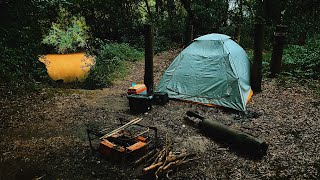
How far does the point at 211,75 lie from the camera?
8562 mm

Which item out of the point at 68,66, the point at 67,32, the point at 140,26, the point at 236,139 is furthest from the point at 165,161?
the point at 67,32

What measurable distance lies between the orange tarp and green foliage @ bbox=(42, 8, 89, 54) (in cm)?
101

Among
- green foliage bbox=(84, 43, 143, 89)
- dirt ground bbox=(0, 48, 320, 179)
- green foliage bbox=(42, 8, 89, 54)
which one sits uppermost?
green foliage bbox=(42, 8, 89, 54)

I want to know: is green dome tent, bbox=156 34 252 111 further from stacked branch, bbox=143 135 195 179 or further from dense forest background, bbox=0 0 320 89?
dense forest background, bbox=0 0 320 89

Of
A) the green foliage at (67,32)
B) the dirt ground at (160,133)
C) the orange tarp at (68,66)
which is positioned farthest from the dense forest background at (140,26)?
the dirt ground at (160,133)

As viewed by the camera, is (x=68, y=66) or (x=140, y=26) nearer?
(x=68, y=66)

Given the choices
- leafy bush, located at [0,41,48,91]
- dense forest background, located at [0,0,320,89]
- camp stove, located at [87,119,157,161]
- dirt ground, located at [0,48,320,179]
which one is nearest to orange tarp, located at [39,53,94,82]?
dense forest background, located at [0,0,320,89]

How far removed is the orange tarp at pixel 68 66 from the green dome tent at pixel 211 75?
7.59 metres

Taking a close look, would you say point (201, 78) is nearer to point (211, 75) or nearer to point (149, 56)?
point (211, 75)

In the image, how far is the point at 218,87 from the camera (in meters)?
8.34

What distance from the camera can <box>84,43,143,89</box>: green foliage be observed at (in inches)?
491

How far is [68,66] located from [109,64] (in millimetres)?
6075

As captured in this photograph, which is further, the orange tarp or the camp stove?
the orange tarp

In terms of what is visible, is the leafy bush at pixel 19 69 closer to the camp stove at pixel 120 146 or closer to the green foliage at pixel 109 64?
the green foliage at pixel 109 64
